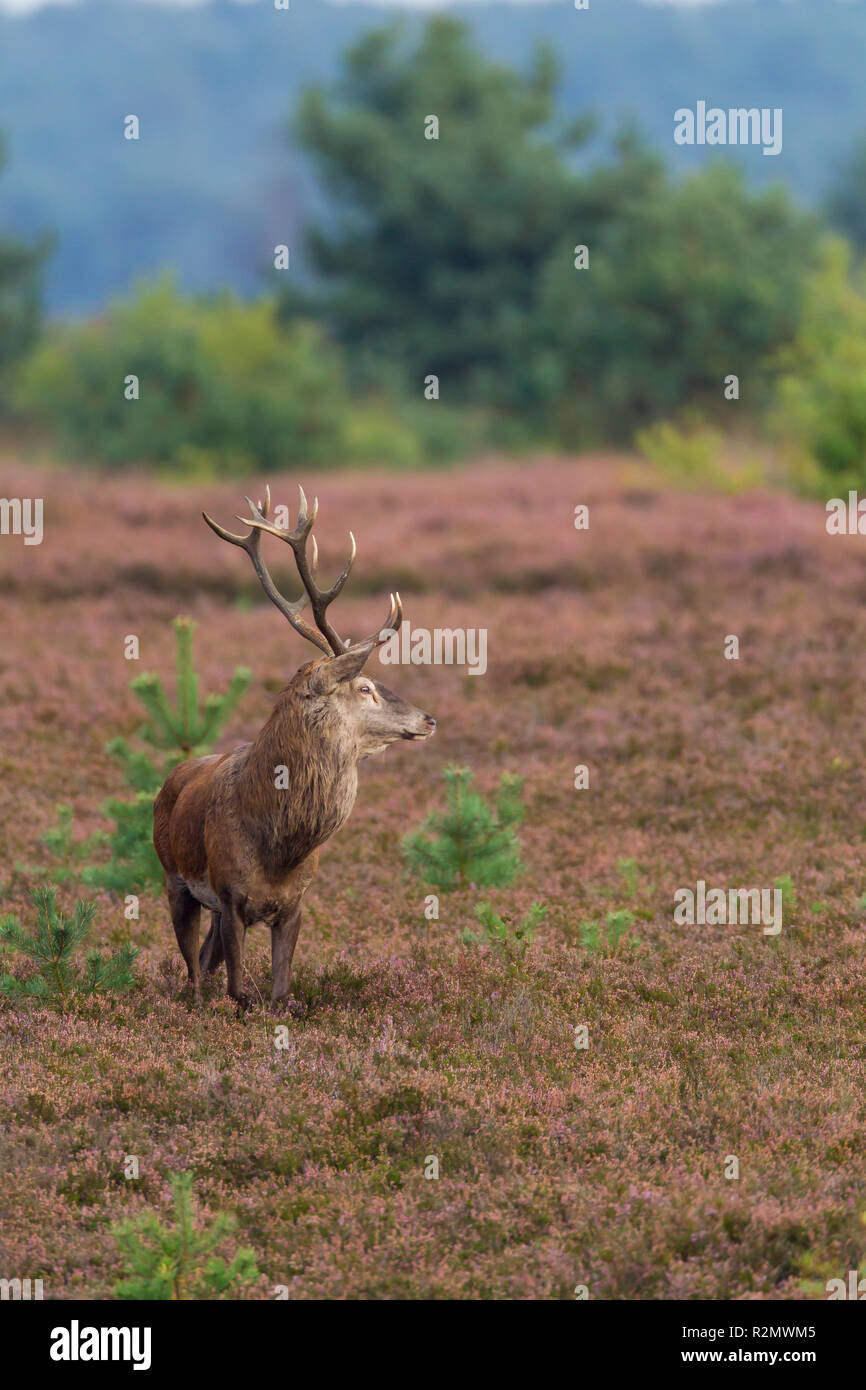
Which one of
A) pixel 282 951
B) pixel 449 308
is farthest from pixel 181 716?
pixel 449 308

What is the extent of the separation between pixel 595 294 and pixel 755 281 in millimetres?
4530

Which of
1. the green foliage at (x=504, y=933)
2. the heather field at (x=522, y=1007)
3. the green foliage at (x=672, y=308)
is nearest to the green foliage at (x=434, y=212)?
the green foliage at (x=672, y=308)

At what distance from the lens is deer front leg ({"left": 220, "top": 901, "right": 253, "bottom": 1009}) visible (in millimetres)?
7090

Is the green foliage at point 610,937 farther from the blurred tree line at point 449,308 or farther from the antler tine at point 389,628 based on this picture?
the blurred tree line at point 449,308

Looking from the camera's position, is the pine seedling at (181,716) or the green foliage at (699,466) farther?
the green foliage at (699,466)

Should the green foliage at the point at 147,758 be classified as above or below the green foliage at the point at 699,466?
below

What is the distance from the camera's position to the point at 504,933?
8.36 meters

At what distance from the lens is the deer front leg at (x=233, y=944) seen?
7.09 metres

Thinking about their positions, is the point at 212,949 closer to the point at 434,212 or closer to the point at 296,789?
the point at 296,789

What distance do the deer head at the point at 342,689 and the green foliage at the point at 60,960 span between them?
1558 millimetres

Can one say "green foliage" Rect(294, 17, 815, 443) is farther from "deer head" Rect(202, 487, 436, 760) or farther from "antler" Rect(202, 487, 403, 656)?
"deer head" Rect(202, 487, 436, 760)

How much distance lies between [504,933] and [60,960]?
2.47 metres
